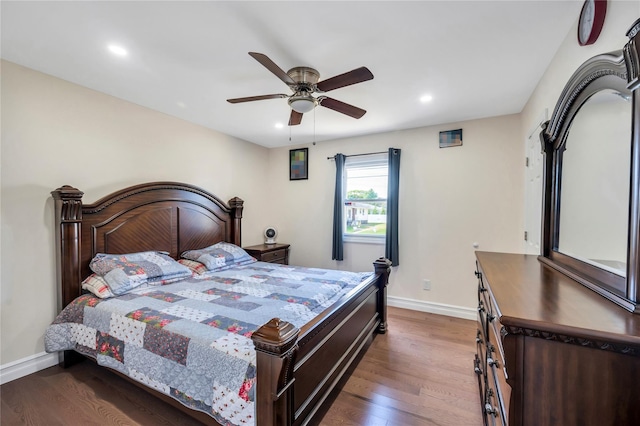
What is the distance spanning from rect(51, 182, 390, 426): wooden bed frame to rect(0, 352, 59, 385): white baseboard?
0.57 feet

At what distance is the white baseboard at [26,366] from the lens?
6.75 ft

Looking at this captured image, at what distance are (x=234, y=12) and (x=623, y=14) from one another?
1885mm

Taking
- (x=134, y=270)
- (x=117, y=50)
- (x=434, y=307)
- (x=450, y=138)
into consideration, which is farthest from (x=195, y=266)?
(x=450, y=138)

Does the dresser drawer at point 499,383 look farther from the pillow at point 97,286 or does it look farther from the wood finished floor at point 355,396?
the pillow at point 97,286

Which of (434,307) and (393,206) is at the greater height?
(393,206)

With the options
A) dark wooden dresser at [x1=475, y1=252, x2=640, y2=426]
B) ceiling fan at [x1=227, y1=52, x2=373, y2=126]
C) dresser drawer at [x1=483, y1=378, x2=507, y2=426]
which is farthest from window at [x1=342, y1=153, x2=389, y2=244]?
dark wooden dresser at [x1=475, y1=252, x2=640, y2=426]

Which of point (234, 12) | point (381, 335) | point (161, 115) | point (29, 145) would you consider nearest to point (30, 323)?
point (29, 145)

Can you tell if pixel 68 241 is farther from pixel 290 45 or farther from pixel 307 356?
pixel 290 45

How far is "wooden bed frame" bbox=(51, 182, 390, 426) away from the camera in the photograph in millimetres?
1243

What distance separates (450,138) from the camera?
11.2ft

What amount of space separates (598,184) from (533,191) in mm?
1458

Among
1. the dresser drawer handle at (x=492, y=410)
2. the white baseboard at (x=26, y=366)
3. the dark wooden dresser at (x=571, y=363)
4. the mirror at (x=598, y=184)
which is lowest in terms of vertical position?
the white baseboard at (x=26, y=366)

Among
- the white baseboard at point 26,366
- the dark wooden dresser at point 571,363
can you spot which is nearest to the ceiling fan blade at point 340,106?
the dark wooden dresser at point 571,363

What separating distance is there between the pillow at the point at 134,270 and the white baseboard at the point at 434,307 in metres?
2.76
